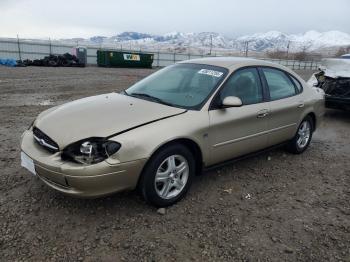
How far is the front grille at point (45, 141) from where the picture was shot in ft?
10.2

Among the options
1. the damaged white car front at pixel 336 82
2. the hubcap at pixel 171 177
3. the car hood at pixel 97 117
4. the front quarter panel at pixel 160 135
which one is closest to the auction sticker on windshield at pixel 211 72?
the front quarter panel at pixel 160 135

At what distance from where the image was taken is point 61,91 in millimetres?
11359

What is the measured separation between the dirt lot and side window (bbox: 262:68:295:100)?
1.05 meters

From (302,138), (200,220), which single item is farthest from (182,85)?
(302,138)

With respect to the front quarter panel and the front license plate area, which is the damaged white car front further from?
the front license plate area

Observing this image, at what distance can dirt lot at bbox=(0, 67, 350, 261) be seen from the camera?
2.84m

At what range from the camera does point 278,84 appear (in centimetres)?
480

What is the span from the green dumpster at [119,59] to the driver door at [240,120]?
2344 cm

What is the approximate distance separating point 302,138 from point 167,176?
2964 millimetres

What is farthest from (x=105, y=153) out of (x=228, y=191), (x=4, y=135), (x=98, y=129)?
(x=4, y=135)

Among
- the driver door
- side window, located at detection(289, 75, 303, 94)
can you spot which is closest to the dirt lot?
the driver door

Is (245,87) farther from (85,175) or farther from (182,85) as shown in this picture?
(85,175)

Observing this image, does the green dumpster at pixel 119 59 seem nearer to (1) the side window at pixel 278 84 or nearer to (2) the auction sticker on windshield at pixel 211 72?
(1) the side window at pixel 278 84

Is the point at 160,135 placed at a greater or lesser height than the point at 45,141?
greater
